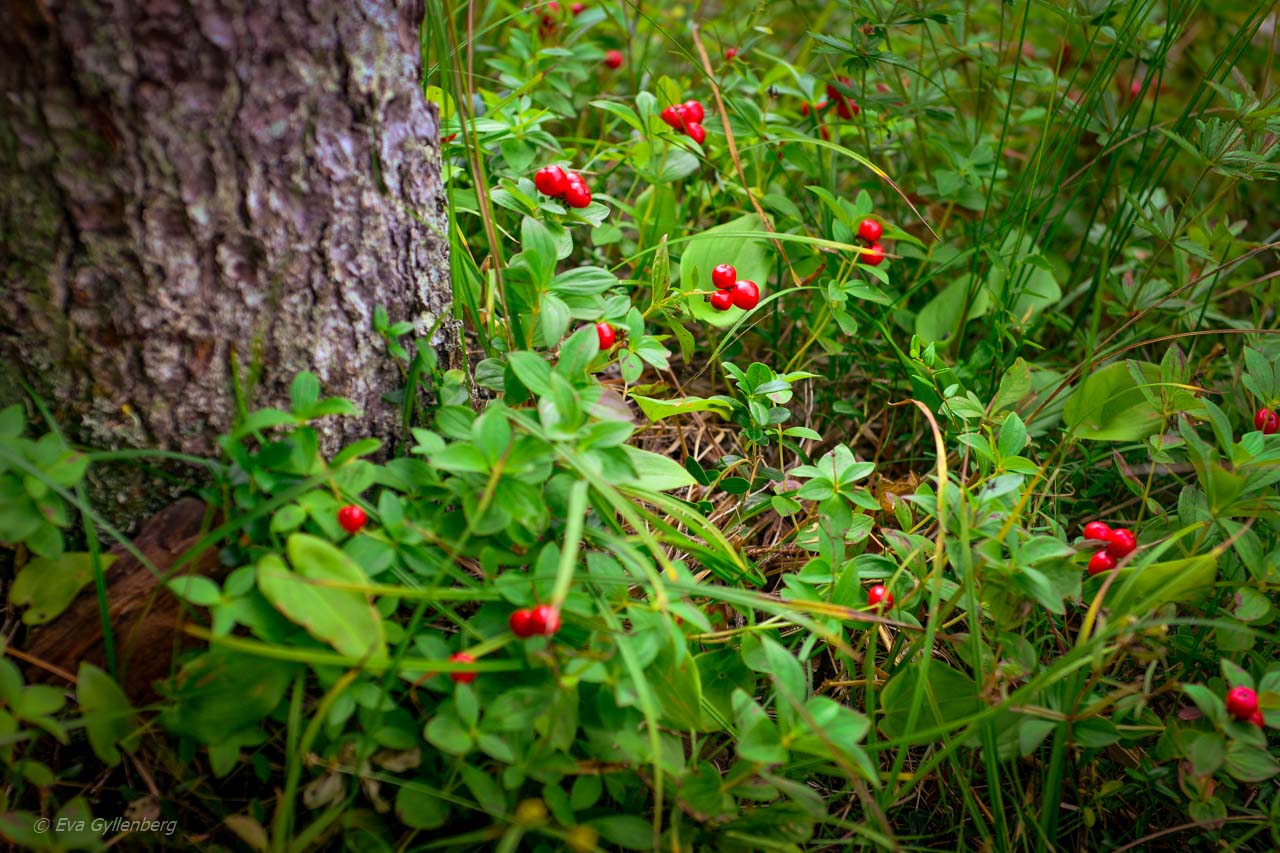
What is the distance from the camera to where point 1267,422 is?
1363mm

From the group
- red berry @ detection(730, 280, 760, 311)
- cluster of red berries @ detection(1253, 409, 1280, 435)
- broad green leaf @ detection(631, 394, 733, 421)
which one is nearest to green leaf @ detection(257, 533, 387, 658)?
broad green leaf @ detection(631, 394, 733, 421)

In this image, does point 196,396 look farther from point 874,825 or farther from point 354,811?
point 874,825

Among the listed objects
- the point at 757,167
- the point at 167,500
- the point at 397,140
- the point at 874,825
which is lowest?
the point at 874,825

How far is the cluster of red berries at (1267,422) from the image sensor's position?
1355 mm

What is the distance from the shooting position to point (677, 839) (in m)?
1.00

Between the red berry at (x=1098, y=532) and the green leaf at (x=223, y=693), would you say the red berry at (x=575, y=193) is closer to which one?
the green leaf at (x=223, y=693)

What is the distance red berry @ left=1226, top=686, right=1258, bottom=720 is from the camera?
1071 millimetres

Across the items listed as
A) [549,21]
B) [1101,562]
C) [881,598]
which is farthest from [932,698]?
[549,21]

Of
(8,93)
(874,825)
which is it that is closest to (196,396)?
(8,93)

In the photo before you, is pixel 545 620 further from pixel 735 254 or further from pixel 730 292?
pixel 735 254

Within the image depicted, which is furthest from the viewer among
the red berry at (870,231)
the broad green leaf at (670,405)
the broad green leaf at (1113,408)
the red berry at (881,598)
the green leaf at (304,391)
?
the red berry at (870,231)

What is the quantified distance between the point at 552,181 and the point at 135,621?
2.92 feet

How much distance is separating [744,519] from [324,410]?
0.71m

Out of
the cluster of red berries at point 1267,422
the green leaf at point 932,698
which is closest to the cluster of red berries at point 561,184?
the green leaf at point 932,698
